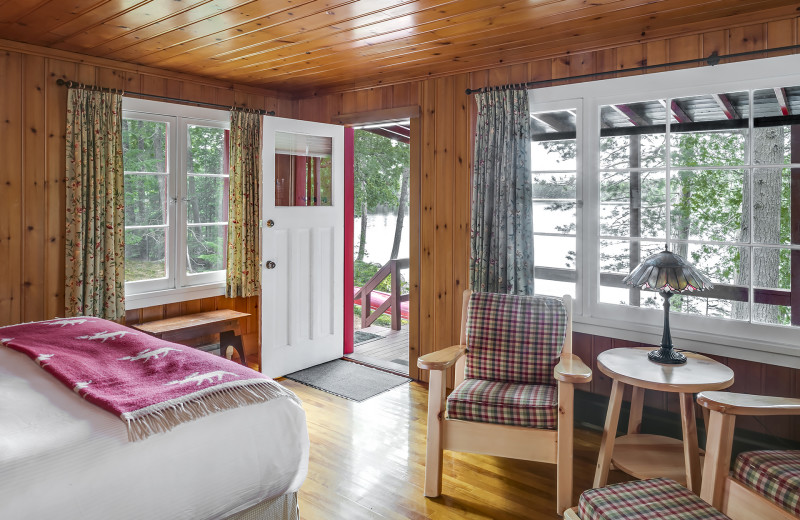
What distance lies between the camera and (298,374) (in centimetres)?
436

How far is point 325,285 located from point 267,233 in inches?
28.7

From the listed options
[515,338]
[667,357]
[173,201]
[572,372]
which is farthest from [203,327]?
[667,357]

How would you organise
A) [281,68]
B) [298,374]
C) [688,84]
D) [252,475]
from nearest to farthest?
[252,475]
[688,84]
[281,68]
[298,374]

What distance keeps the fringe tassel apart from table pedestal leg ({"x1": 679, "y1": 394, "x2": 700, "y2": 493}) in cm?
172

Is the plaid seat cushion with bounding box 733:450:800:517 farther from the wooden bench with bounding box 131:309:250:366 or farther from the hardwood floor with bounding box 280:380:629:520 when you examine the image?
the wooden bench with bounding box 131:309:250:366

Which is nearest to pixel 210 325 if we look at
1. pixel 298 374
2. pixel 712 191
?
pixel 298 374

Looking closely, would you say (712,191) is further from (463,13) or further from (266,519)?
(266,519)

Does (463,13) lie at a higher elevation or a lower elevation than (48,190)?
higher

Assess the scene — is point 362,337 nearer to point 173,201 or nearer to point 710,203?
point 173,201

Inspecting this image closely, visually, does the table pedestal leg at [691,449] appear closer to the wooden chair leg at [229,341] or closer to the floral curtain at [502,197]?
the floral curtain at [502,197]

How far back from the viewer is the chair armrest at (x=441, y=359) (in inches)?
104

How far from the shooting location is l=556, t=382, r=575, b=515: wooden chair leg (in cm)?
241

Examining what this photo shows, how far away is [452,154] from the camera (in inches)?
154

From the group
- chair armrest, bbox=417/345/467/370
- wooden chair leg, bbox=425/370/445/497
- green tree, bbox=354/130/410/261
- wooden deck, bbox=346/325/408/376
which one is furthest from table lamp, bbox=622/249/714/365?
green tree, bbox=354/130/410/261
